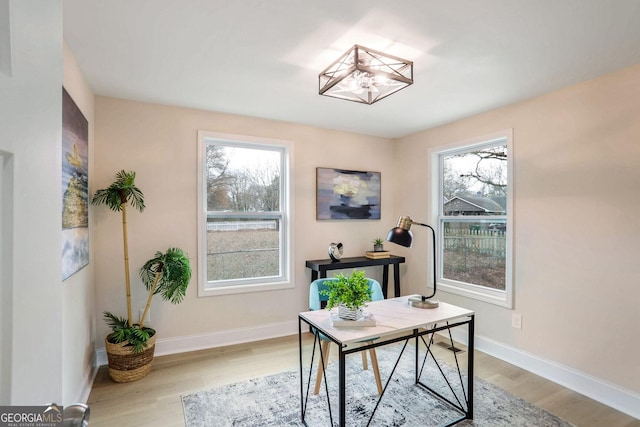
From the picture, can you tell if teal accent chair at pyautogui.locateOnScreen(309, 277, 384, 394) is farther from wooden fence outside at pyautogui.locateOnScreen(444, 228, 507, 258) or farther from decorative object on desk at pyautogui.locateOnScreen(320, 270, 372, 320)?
wooden fence outside at pyautogui.locateOnScreen(444, 228, 507, 258)

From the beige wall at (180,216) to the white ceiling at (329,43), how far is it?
0.33 meters

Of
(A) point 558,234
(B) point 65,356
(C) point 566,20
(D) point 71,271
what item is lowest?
(B) point 65,356

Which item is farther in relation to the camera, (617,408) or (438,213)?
(438,213)

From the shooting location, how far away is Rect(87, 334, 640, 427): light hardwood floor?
2.12 meters

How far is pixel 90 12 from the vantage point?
5.44 ft

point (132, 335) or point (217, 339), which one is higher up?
point (132, 335)

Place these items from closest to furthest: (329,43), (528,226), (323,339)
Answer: (329,43)
(323,339)
(528,226)

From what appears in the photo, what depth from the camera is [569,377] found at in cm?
252

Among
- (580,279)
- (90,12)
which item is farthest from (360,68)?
(580,279)

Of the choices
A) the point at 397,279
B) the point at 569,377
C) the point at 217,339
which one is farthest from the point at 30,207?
the point at 397,279

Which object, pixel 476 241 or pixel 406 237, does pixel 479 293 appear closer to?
pixel 476 241

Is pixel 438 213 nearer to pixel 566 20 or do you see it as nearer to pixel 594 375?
pixel 594 375

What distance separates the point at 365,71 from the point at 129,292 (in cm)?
254

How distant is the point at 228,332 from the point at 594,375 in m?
3.15
